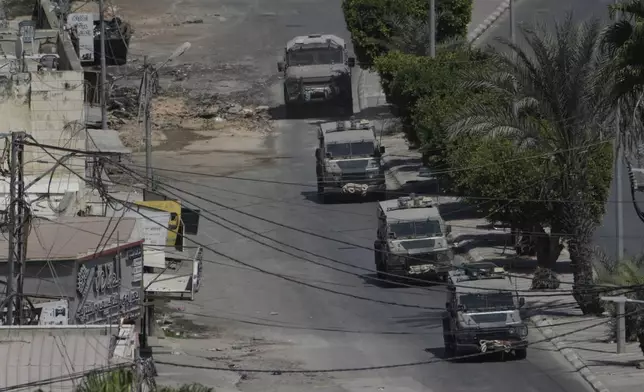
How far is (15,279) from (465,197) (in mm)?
18896

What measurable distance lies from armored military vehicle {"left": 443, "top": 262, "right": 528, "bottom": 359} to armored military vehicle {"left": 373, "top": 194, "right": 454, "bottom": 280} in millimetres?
6182

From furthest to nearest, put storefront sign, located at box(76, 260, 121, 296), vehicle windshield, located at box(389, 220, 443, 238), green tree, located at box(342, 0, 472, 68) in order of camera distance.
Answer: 1. green tree, located at box(342, 0, 472, 68)
2. vehicle windshield, located at box(389, 220, 443, 238)
3. storefront sign, located at box(76, 260, 121, 296)

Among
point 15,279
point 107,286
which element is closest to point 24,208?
point 15,279

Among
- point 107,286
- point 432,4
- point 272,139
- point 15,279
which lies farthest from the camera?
point 272,139

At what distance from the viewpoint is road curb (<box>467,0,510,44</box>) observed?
3214 inches

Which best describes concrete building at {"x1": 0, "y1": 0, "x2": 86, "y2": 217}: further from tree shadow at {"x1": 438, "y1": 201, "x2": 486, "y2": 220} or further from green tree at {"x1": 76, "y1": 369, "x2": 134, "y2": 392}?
green tree at {"x1": 76, "y1": 369, "x2": 134, "y2": 392}

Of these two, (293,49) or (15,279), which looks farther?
(293,49)

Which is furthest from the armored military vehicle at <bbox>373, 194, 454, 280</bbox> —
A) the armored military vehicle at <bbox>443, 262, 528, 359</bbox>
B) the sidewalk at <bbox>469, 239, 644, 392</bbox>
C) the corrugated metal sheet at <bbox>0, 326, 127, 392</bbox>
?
the corrugated metal sheet at <bbox>0, 326, 127, 392</bbox>

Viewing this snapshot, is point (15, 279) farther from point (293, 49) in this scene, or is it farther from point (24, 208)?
point (293, 49)

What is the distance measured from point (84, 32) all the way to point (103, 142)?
69.2 ft

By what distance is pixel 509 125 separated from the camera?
47.6 metres

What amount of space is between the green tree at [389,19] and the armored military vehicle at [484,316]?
29.2m

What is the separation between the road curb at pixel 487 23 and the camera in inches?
3214

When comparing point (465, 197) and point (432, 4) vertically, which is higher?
point (432, 4)
